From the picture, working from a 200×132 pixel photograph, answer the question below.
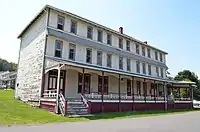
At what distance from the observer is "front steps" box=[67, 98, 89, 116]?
15688 mm

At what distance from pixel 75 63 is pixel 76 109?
589cm

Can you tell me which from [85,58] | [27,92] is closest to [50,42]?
[85,58]

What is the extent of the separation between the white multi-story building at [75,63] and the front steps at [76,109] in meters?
0.48

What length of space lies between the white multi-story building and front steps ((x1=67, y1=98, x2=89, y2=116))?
476 millimetres

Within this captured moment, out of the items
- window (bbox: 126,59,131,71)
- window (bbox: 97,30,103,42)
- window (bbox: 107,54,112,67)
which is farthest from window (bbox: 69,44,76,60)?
window (bbox: 126,59,131,71)

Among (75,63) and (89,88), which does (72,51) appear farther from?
(89,88)

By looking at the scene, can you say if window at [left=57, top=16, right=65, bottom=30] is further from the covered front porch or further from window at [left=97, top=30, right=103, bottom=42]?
window at [left=97, top=30, right=103, bottom=42]

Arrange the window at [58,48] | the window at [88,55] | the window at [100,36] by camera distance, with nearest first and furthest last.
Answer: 1. the window at [58,48]
2. the window at [88,55]
3. the window at [100,36]

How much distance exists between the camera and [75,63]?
20844mm

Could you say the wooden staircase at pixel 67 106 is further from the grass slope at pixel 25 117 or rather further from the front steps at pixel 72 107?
the grass slope at pixel 25 117

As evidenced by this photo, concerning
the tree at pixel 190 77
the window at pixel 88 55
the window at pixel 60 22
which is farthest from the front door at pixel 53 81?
the tree at pixel 190 77

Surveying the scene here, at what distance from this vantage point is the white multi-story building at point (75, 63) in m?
19.1

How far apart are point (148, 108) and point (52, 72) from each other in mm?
13205

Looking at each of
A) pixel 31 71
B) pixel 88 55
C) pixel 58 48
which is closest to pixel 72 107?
pixel 58 48
